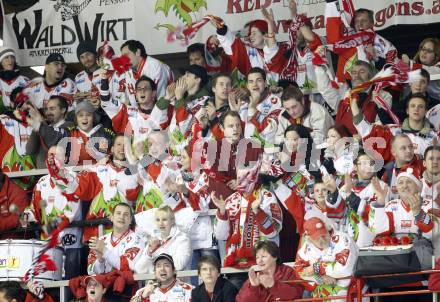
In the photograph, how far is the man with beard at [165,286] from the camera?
13.7 metres

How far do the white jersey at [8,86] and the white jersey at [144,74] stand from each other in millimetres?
1246

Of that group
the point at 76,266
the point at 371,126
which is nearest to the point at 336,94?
the point at 371,126

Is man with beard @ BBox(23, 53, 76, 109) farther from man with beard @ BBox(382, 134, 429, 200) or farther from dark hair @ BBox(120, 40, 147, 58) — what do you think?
man with beard @ BBox(382, 134, 429, 200)

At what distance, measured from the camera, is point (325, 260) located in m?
12.8

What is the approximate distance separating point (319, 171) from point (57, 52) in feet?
15.2

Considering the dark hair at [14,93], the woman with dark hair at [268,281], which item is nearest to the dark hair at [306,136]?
the woman with dark hair at [268,281]

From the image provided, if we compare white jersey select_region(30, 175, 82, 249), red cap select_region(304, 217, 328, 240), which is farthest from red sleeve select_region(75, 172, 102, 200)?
red cap select_region(304, 217, 328, 240)

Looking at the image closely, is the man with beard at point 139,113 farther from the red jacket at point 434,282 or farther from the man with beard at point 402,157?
the red jacket at point 434,282

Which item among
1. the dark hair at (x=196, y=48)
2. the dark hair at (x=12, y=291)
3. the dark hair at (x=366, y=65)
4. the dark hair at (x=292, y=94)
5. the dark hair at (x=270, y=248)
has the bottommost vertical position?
the dark hair at (x=12, y=291)

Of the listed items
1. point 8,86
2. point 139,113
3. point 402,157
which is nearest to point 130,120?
point 139,113

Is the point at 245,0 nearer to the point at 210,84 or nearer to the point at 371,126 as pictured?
the point at 210,84

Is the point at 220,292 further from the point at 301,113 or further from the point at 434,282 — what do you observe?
the point at 301,113

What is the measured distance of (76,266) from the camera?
15234 mm

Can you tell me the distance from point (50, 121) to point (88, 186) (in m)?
1.52
